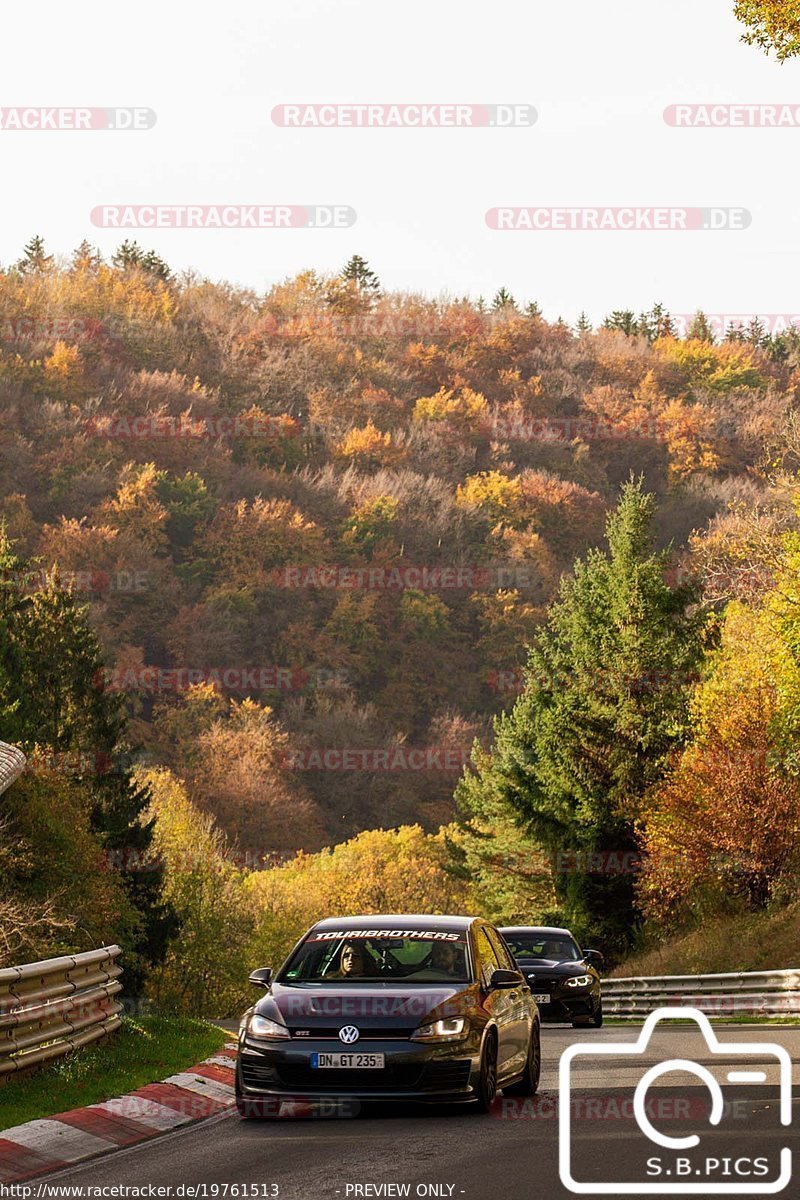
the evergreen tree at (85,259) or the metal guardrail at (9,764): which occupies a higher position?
the evergreen tree at (85,259)

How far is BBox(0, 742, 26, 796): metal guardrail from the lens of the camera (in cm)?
4469

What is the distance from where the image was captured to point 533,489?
14350 centimetres

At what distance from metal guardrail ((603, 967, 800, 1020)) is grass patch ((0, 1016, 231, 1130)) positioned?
12.3m

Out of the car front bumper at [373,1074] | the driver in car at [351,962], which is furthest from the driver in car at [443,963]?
the car front bumper at [373,1074]

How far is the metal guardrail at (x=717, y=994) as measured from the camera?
29.0 m

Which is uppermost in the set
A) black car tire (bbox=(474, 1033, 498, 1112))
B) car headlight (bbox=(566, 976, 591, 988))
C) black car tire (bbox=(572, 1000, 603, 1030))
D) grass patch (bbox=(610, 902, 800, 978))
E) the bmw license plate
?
the bmw license plate

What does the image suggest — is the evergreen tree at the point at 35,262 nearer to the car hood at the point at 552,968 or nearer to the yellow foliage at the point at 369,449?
the yellow foliage at the point at 369,449

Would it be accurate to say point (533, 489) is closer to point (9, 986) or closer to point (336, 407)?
point (336, 407)

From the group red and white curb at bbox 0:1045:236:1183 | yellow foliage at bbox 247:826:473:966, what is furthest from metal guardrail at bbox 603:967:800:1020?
yellow foliage at bbox 247:826:473:966

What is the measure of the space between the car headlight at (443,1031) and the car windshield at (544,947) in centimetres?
1418

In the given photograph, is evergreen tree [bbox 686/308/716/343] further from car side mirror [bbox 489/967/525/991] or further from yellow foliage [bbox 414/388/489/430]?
car side mirror [bbox 489/967/525/991]

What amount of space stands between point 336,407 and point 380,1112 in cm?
14938

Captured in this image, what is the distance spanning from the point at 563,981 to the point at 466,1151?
598 inches

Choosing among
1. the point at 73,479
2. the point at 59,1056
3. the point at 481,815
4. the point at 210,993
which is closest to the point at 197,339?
the point at 73,479
